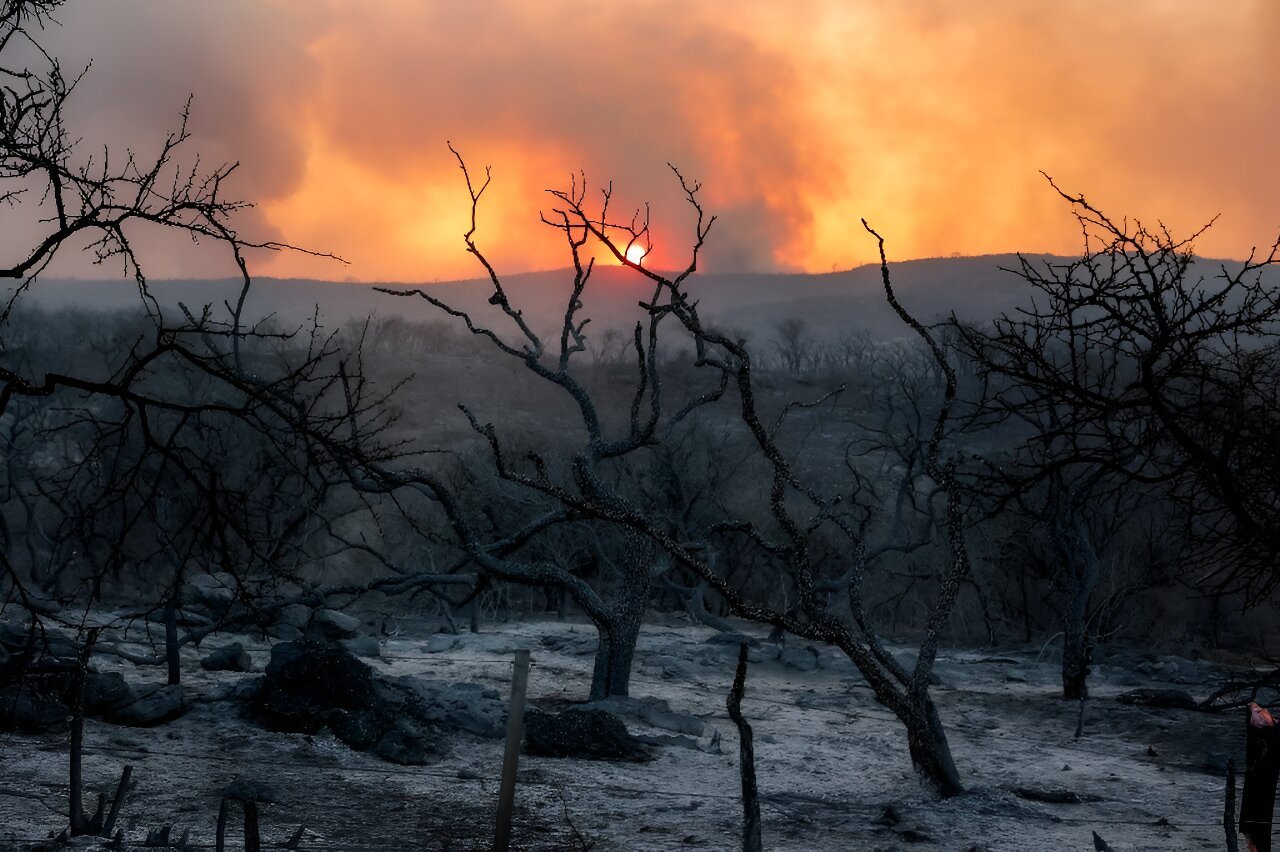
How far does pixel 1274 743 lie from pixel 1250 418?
2757mm

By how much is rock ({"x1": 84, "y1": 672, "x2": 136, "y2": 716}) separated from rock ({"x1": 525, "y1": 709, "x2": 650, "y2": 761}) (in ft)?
16.1

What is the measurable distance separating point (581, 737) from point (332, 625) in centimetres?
1035

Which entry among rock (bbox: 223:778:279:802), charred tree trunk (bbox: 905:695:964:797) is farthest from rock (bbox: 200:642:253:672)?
charred tree trunk (bbox: 905:695:964:797)

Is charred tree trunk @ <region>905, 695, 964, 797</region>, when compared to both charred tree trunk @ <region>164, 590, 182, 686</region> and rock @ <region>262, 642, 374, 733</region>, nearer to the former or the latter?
rock @ <region>262, 642, 374, 733</region>

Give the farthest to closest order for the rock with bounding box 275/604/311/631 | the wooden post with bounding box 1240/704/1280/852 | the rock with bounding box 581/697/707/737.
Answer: the rock with bounding box 275/604/311/631, the rock with bounding box 581/697/707/737, the wooden post with bounding box 1240/704/1280/852

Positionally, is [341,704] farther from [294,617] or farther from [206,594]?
[206,594]

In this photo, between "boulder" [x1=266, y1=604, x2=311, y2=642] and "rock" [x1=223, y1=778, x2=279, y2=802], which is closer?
"rock" [x1=223, y1=778, x2=279, y2=802]

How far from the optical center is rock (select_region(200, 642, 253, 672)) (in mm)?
16812

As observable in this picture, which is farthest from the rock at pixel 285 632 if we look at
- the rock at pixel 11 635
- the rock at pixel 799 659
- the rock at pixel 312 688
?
the rock at pixel 799 659

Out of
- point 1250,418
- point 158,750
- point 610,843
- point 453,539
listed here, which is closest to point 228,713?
point 158,750

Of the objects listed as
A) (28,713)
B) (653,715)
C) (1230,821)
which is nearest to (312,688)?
(28,713)

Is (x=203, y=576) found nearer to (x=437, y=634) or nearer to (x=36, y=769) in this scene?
(x=437, y=634)

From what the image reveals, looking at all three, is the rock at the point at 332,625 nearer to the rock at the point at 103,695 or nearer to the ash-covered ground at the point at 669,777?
the ash-covered ground at the point at 669,777

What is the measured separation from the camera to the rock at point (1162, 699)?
731 inches
